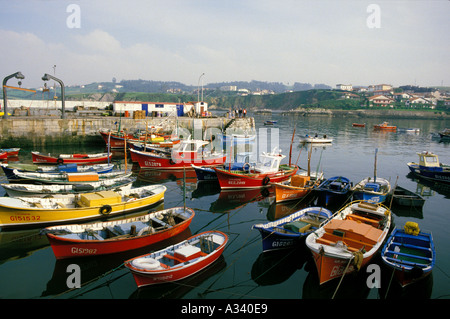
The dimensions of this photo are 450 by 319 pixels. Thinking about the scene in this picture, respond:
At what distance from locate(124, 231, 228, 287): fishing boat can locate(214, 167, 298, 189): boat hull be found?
10.3 m

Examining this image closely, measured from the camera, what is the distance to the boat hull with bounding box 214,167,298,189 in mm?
24078

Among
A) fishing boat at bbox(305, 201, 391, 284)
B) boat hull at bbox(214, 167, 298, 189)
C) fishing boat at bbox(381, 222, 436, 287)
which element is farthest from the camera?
boat hull at bbox(214, 167, 298, 189)

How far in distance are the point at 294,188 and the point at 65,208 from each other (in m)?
14.6

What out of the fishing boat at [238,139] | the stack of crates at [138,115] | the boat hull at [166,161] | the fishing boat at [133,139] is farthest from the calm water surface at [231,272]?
the stack of crates at [138,115]

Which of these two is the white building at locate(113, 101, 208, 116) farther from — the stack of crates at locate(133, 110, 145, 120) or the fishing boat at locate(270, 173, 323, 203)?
the fishing boat at locate(270, 173, 323, 203)

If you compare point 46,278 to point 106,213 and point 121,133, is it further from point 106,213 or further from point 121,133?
point 121,133

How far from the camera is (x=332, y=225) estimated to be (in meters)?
13.7

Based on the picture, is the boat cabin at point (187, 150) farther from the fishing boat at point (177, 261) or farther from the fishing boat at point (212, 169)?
the fishing boat at point (177, 261)

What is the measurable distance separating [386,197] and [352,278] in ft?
37.9

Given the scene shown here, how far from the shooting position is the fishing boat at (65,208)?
52.3 feet

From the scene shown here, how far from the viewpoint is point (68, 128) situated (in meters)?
42.6

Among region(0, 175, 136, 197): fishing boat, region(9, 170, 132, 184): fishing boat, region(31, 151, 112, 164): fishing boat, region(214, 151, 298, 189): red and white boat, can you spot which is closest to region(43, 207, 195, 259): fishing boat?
region(0, 175, 136, 197): fishing boat
